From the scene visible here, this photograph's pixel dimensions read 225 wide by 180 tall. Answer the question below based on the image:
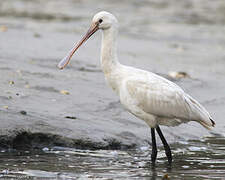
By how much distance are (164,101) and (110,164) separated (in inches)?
45.5

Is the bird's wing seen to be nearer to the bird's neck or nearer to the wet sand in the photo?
the bird's neck

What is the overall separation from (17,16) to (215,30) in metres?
6.29

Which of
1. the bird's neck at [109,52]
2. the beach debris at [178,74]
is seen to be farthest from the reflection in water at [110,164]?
the beach debris at [178,74]

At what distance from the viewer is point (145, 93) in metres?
8.84

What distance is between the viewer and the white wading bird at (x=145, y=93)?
→ 8.80 meters

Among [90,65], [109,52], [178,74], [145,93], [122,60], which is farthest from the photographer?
[122,60]

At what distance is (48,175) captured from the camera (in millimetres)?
7617

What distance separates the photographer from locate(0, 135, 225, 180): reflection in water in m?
7.79

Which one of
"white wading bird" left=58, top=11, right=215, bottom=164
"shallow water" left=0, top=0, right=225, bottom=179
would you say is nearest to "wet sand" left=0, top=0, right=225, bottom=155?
"shallow water" left=0, top=0, right=225, bottom=179

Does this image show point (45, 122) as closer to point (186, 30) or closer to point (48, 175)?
point (48, 175)

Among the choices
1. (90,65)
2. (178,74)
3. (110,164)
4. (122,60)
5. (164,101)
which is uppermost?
(122,60)

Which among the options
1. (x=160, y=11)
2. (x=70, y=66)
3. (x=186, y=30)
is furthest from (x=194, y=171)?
(x=160, y=11)

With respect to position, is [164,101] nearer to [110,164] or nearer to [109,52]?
[109,52]

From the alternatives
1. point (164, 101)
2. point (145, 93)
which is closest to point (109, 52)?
point (145, 93)
